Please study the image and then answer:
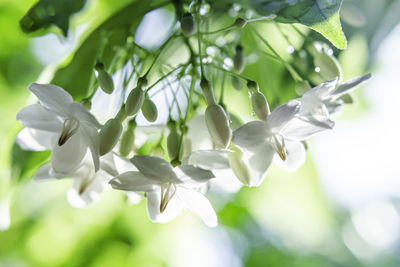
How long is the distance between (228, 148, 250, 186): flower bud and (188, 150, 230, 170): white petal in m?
0.01

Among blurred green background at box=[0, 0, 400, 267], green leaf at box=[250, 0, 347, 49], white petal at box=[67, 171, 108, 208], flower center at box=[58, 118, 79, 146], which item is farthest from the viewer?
blurred green background at box=[0, 0, 400, 267]

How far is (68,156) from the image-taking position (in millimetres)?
649

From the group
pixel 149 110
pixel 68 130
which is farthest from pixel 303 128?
pixel 68 130

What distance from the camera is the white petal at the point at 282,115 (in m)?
0.59

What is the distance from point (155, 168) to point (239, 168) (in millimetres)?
138

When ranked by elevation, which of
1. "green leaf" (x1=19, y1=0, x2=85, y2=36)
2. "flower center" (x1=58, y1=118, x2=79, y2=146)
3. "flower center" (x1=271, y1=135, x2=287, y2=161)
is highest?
"green leaf" (x1=19, y1=0, x2=85, y2=36)

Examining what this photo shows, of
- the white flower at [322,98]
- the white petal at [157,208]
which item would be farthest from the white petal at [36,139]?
the white flower at [322,98]

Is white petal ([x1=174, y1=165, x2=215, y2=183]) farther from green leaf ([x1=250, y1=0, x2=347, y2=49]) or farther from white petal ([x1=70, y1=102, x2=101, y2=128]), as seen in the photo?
green leaf ([x1=250, y1=0, x2=347, y2=49])

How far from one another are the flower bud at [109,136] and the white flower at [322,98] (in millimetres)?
294

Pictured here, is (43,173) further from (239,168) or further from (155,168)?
(239,168)

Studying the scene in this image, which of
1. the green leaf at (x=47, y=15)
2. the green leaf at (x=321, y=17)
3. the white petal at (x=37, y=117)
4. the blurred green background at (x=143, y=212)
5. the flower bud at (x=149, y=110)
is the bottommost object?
the blurred green background at (x=143, y=212)

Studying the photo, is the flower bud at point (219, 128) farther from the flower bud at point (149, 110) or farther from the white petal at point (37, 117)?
the white petal at point (37, 117)

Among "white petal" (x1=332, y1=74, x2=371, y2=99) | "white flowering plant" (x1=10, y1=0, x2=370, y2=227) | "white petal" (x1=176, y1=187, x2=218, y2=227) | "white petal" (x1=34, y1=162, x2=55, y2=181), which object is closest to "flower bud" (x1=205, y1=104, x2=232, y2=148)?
"white flowering plant" (x1=10, y1=0, x2=370, y2=227)

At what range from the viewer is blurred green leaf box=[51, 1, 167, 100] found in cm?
81
